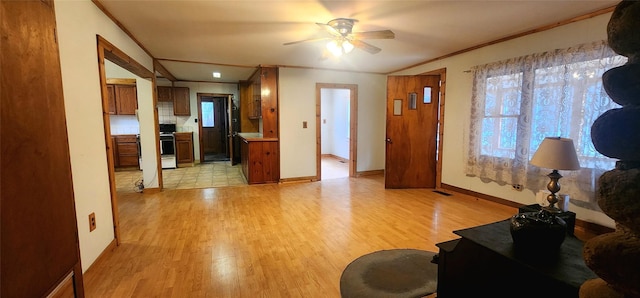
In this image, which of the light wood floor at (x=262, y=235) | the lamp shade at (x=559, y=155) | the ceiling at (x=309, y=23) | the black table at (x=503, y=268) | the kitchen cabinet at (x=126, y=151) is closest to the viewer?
the black table at (x=503, y=268)

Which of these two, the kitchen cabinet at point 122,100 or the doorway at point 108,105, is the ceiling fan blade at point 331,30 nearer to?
the doorway at point 108,105

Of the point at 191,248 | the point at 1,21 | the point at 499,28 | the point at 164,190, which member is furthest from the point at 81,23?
the point at 499,28

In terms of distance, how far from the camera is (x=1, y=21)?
94 centimetres

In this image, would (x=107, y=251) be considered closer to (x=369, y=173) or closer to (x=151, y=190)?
(x=151, y=190)

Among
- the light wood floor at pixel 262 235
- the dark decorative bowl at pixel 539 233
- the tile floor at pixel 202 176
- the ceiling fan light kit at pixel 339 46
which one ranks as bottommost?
the light wood floor at pixel 262 235

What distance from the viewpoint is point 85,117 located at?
2080 millimetres

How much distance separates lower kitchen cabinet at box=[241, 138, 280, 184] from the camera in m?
4.97

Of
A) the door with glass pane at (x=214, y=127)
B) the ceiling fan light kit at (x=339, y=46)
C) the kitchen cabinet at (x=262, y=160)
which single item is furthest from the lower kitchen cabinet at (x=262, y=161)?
the door with glass pane at (x=214, y=127)

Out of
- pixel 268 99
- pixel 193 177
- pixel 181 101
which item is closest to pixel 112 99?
pixel 181 101

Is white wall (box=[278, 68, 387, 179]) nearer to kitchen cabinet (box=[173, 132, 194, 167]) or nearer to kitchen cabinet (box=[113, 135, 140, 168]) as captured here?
kitchen cabinet (box=[173, 132, 194, 167])

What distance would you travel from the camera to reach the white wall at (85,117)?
1.87 metres

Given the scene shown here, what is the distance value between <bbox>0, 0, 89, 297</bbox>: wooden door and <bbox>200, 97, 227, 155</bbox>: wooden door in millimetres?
7732

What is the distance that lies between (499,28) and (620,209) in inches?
125

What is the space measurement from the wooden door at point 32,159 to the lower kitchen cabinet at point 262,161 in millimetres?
3578
